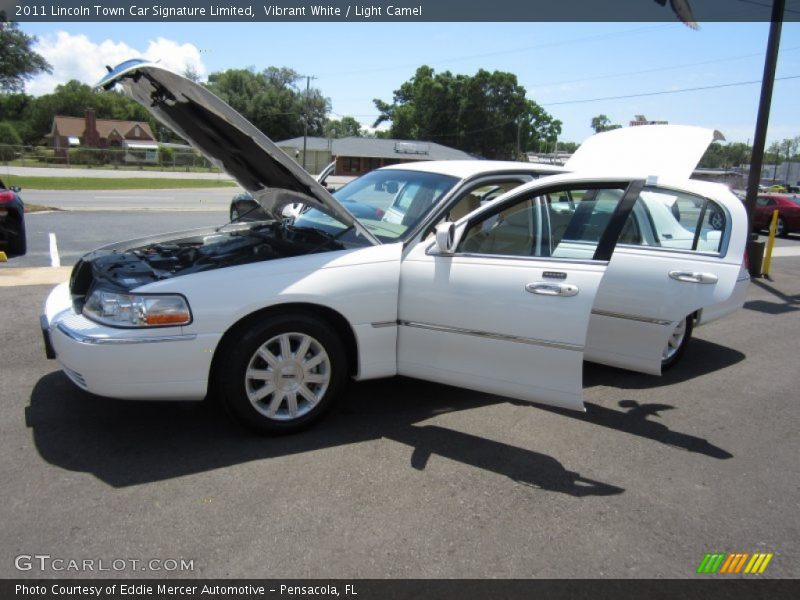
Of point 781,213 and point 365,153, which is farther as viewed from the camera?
point 365,153

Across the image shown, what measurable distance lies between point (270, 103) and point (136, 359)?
8978cm

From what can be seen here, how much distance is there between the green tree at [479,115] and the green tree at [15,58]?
58717 mm

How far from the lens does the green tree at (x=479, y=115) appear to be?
7981 cm

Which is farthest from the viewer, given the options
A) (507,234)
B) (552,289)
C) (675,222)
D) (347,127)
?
(347,127)

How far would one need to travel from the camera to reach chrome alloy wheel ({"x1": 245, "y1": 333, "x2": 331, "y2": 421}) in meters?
3.69

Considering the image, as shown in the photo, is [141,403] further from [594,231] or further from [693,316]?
[693,316]

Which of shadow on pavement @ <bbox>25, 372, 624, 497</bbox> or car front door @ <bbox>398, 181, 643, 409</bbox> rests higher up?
car front door @ <bbox>398, 181, 643, 409</bbox>

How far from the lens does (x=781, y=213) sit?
20109 mm

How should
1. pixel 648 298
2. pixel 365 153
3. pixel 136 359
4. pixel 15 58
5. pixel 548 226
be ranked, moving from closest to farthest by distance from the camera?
pixel 136 359 < pixel 548 226 < pixel 648 298 < pixel 15 58 < pixel 365 153

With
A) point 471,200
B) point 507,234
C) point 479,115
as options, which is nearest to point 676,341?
point 471,200

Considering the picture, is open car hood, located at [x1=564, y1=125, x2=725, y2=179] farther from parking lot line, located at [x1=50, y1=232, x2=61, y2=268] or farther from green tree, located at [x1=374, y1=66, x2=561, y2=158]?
green tree, located at [x1=374, y1=66, x2=561, y2=158]

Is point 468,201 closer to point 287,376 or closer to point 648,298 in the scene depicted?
point 648,298

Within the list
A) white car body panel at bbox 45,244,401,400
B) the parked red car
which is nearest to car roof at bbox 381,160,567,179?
white car body panel at bbox 45,244,401,400
